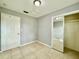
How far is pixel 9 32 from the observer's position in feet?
9.92

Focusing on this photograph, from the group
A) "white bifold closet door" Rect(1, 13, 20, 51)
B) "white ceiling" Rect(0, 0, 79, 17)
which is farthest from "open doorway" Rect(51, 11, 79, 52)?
"white bifold closet door" Rect(1, 13, 20, 51)

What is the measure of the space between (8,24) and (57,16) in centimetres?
296

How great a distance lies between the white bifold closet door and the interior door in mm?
2397

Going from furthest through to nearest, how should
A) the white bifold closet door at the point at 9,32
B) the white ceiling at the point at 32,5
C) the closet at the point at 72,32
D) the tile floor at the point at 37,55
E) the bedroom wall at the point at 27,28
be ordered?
the bedroom wall at the point at 27,28, the closet at the point at 72,32, the white bifold closet door at the point at 9,32, the tile floor at the point at 37,55, the white ceiling at the point at 32,5

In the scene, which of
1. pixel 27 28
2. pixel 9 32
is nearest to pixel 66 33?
pixel 27 28

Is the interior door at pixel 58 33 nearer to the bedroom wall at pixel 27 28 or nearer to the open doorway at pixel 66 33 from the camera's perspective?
the open doorway at pixel 66 33

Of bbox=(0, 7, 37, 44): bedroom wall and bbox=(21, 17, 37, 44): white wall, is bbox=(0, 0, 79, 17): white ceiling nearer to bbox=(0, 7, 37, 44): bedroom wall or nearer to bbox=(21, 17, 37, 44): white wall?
bbox=(0, 7, 37, 44): bedroom wall

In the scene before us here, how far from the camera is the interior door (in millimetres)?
2856

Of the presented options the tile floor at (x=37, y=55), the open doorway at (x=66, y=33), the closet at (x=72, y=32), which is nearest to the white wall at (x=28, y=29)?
the tile floor at (x=37, y=55)

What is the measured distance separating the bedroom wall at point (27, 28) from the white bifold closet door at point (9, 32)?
15.6 inches

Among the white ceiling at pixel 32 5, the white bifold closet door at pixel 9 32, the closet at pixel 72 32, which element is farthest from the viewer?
the closet at pixel 72 32

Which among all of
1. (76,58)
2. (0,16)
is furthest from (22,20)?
(76,58)

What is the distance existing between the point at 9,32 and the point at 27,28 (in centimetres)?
141

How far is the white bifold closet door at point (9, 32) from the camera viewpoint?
2793 mm
